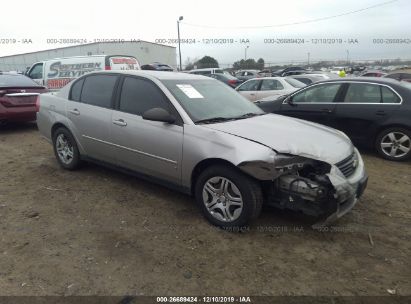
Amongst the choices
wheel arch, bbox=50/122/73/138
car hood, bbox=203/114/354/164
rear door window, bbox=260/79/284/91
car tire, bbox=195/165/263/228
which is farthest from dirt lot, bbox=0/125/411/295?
rear door window, bbox=260/79/284/91

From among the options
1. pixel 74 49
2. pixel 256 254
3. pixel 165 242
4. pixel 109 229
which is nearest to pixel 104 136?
pixel 109 229

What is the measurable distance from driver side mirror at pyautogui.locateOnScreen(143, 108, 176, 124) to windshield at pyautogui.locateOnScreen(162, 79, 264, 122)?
0.22m

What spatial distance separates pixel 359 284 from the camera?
2881mm

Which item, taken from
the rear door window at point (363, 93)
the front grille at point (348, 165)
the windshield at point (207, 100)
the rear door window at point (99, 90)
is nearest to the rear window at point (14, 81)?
the rear door window at point (99, 90)

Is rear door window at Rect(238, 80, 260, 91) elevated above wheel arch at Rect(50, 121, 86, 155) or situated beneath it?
elevated above

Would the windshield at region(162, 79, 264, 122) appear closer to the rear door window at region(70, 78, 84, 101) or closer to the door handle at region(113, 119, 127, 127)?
the door handle at region(113, 119, 127, 127)

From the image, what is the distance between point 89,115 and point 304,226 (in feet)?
10.6

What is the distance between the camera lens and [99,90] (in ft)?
16.5

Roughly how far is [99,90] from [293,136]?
2.83m

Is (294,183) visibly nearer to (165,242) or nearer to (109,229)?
(165,242)

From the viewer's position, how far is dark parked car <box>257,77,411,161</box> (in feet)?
20.4

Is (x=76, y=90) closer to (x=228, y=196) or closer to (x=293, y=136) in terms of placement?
(x=228, y=196)

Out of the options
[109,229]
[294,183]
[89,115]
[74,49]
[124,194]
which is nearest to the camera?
[294,183]

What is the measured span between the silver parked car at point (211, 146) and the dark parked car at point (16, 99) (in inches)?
150
